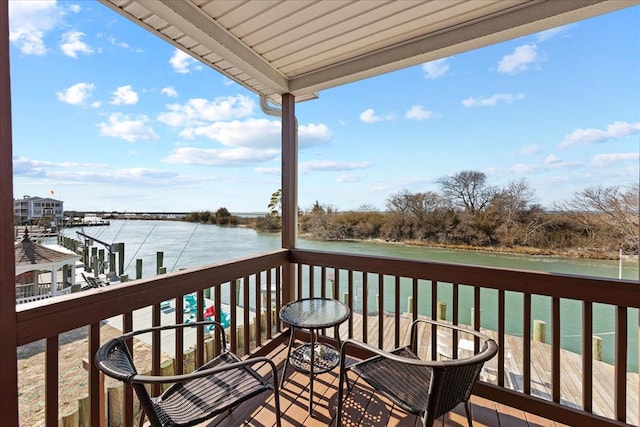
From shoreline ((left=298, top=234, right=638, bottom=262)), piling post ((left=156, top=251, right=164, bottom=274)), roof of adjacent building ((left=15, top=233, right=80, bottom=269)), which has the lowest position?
piling post ((left=156, top=251, right=164, bottom=274))

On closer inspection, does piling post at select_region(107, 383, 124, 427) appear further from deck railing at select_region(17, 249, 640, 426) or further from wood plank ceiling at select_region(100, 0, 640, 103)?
wood plank ceiling at select_region(100, 0, 640, 103)

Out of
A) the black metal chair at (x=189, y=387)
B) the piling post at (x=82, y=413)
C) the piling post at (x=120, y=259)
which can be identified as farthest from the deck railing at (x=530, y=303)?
the piling post at (x=120, y=259)

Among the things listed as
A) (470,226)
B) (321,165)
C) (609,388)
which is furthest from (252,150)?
(609,388)

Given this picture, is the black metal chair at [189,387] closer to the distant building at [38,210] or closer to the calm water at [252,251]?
the distant building at [38,210]

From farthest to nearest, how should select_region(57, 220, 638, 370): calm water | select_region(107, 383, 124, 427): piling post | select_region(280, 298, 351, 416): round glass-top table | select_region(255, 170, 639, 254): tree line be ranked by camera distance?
select_region(57, 220, 638, 370): calm water
select_region(255, 170, 639, 254): tree line
select_region(107, 383, 124, 427): piling post
select_region(280, 298, 351, 416): round glass-top table

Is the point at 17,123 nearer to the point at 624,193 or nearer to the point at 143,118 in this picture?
the point at 624,193

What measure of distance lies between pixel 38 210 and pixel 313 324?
2076 mm

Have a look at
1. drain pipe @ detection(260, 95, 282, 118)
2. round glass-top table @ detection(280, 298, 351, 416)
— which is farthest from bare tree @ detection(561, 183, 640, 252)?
drain pipe @ detection(260, 95, 282, 118)

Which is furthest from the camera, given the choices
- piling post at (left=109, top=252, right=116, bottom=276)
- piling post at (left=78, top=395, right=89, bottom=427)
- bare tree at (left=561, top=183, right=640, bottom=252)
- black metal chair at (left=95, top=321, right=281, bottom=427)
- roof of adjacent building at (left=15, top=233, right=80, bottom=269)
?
piling post at (left=109, top=252, right=116, bottom=276)

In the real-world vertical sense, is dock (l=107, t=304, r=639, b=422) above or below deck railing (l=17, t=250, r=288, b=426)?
below

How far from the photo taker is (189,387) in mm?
1512

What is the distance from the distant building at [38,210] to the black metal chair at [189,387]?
0.75m

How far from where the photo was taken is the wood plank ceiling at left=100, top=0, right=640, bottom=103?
6.11ft

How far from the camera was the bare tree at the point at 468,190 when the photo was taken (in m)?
4.09
